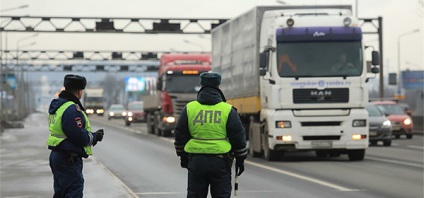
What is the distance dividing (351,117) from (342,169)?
2.16 metres

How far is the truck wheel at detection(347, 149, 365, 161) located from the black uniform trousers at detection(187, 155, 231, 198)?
16.5m

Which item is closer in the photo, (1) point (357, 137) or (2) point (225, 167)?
(2) point (225, 167)

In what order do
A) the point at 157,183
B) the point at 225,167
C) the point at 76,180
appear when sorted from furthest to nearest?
1. the point at 157,183
2. the point at 76,180
3. the point at 225,167

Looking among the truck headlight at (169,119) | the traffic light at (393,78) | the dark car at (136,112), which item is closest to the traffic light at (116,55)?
the traffic light at (393,78)

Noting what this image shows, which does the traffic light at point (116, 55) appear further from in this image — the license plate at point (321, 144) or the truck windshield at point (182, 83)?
the license plate at point (321, 144)

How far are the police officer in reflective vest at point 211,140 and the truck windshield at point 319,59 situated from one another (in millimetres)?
14538

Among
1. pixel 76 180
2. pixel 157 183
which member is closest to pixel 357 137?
→ pixel 157 183

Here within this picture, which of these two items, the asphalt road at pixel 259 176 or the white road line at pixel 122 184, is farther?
the asphalt road at pixel 259 176

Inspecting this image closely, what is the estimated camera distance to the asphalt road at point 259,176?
1647 centimetres

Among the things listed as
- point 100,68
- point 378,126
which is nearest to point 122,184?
point 378,126

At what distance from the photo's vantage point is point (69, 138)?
376 inches

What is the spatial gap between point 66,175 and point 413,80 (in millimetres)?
103498

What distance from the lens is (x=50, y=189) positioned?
17.3m

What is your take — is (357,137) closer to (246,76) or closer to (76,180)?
(246,76)
